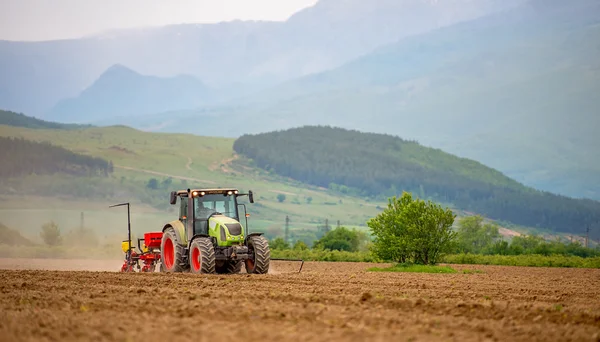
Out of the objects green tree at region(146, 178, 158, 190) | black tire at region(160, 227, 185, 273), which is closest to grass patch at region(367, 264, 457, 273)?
black tire at region(160, 227, 185, 273)

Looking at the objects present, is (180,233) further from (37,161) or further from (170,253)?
(37,161)

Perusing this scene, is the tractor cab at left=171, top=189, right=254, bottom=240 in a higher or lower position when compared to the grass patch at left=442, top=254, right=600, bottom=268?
higher

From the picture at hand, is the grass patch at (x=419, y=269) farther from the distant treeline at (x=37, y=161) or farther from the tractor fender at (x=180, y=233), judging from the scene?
the distant treeline at (x=37, y=161)

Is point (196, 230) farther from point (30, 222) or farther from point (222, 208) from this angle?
point (30, 222)

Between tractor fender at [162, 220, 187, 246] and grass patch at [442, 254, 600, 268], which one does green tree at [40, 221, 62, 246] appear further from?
tractor fender at [162, 220, 187, 246]

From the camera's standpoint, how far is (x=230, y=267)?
32469 millimetres

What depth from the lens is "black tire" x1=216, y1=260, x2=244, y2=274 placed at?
32.1 meters

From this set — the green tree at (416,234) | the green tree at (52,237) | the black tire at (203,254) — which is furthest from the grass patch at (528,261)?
the green tree at (52,237)

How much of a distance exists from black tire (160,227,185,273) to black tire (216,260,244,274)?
57.5 inches

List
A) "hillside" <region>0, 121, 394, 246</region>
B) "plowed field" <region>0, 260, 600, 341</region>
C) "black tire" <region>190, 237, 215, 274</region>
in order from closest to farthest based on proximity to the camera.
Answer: "plowed field" <region>0, 260, 600, 341</region> → "black tire" <region>190, 237, 215, 274</region> → "hillside" <region>0, 121, 394, 246</region>

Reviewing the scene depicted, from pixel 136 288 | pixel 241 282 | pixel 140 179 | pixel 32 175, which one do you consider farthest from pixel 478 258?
pixel 140 179

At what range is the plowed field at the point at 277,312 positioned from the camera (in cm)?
1560

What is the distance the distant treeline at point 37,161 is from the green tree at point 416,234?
80.6 meters

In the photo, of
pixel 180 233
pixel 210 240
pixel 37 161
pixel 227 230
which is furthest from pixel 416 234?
pixel 37 161
